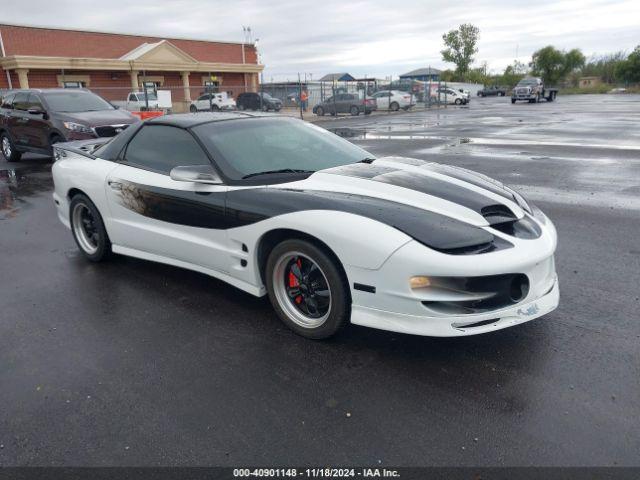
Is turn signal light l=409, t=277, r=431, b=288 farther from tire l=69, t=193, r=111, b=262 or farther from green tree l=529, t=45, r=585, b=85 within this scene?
green tree l=529, t=45, r=585, b=85

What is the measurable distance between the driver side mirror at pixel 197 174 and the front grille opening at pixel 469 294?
177 centimetres

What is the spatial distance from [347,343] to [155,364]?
122cm

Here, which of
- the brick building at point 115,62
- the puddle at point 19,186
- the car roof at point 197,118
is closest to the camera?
the car roof at point 197,118

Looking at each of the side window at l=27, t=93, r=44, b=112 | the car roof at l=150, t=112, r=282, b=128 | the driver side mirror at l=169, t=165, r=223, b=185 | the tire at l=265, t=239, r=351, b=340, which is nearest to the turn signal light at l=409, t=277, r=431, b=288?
the tire at l=265, t=239, r=351, b=340

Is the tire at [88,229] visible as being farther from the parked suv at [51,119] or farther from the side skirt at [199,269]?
the parked suv at [51,119]

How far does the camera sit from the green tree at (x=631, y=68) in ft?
227

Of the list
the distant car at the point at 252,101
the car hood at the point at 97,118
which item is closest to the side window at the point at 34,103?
the car hood at the point at 97,118

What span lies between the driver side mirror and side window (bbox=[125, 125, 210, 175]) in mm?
186

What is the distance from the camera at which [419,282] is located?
9.68 feet

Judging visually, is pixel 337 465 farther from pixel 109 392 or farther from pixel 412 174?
pixel 412 174

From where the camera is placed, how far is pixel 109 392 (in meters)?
3.00

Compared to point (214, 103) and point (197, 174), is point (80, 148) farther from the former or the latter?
point (214, 103)

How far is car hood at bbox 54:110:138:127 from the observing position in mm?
10961

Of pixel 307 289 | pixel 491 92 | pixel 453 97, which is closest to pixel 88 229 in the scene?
pixel 307 289
